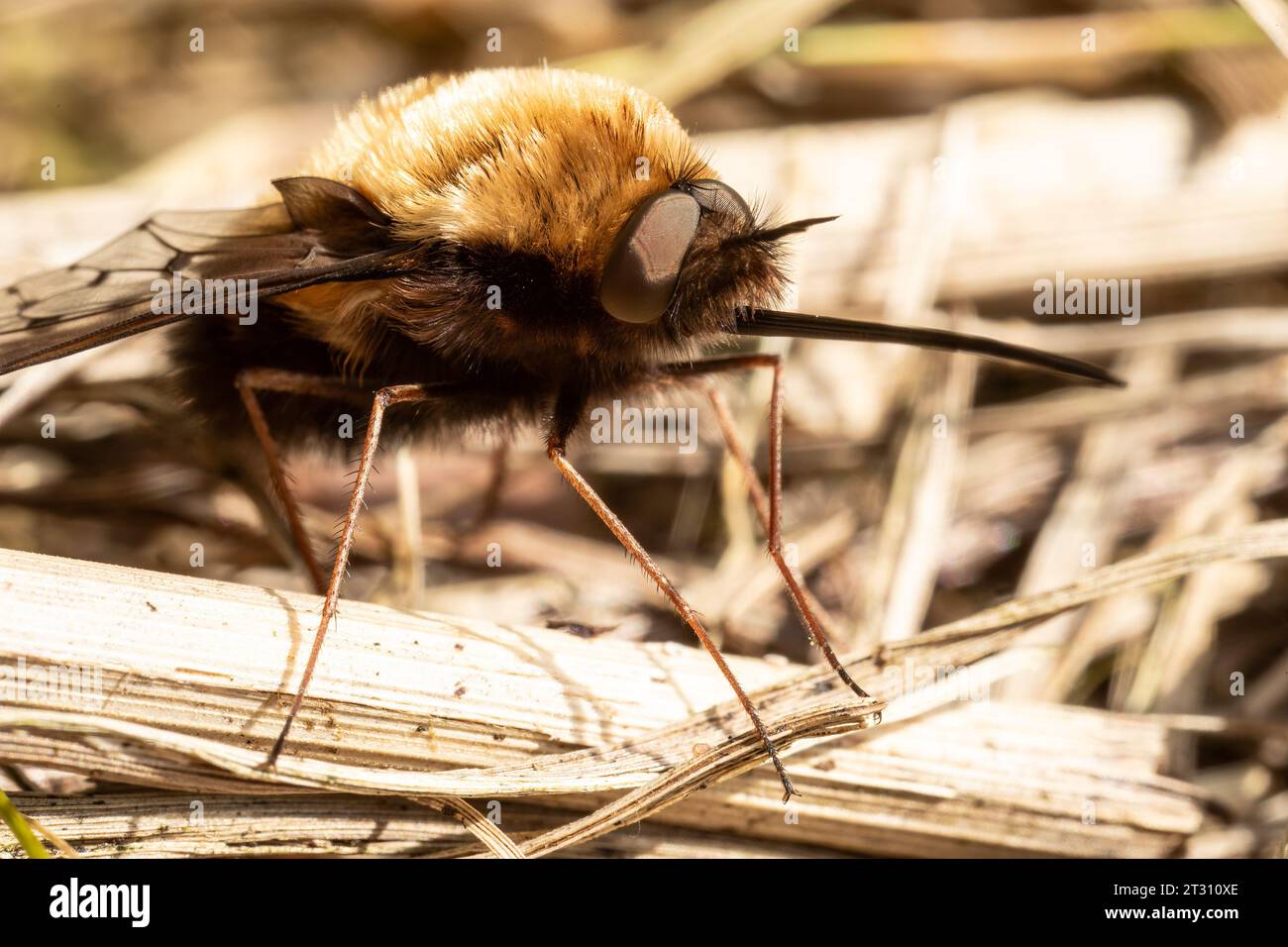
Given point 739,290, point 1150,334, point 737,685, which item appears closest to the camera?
point 737,685

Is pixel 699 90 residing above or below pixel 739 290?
above

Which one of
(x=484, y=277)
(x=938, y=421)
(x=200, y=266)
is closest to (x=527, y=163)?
(x=484, y=277)

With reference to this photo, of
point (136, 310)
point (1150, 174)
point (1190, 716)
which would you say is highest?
point (1150, 174)

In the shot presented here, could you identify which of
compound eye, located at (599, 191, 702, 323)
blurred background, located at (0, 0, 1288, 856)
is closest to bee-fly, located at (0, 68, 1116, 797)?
compound eye, located at (599, 191, 702, 323)

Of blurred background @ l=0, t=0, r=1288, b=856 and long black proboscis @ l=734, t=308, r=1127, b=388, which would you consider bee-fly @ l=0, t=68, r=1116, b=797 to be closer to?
long black proboscis @ l=734, t=308, r=1127, b=388

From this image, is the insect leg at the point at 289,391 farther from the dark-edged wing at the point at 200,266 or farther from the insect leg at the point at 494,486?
the insect leg at the point at 494,486

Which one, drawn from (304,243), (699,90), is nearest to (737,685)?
(304,243)
